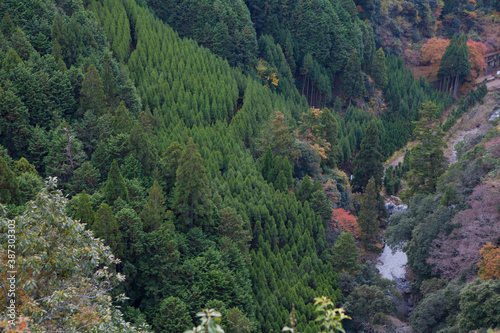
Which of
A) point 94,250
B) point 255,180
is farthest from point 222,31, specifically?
point 94,250

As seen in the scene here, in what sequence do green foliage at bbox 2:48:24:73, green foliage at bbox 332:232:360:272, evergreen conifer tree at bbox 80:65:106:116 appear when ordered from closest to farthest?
1. green foliage at bbox 2:48:24:73
2. green foliage at bbox 332:232:360:272
3. evergreen conifer tree at bbox 80:65:106:116

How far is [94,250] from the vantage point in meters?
13.1

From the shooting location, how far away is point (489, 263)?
25.7 meters

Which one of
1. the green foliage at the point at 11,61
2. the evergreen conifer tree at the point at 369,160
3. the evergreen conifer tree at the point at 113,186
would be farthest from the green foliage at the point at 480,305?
the green foliage at the point at 11,61

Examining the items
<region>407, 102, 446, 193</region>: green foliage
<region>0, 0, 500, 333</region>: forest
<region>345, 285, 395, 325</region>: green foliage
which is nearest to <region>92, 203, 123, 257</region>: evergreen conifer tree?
<region>0, 0, 500, 333</region>: forest

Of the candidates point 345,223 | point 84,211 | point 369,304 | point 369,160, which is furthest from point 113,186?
→ point 369,160

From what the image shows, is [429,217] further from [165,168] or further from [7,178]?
[7,178]

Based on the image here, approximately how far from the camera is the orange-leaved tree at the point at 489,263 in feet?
82.9

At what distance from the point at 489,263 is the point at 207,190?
16260 millimetres

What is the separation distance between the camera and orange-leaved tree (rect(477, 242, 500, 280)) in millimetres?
25267

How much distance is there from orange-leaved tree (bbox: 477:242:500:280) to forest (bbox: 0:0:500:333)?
0.08m

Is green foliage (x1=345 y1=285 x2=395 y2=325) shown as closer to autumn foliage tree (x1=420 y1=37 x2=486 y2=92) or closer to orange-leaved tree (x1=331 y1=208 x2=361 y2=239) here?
orange-leaved tree (x1=331 y1=208 x2=361 y2=239)

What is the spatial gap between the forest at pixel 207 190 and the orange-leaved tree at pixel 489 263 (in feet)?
0.27

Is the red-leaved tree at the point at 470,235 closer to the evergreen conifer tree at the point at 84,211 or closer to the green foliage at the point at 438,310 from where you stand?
the green foliage at the point at 438,310
